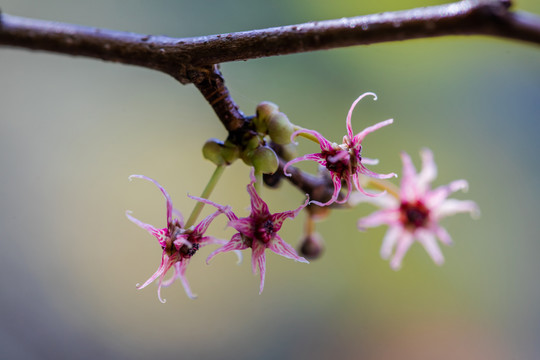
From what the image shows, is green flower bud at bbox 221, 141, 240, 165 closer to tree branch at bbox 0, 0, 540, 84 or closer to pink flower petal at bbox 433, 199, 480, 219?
tree branch at bbox 0, 0, 540, 84

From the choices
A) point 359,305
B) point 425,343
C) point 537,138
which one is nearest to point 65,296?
point 359,305

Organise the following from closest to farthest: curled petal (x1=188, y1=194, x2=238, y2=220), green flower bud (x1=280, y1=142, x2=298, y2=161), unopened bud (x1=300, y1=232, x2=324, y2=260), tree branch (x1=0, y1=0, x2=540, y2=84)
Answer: tree branch (x1=0, y1=0, x2=540, y2=84)
curled petal (x1=188, y1=194, x2=238, y2=220)
green flower bud (x1=280, y1=142, x2=298, y2=161)
unopened bud (x1=300, y1=232, x2=324, y2=260)

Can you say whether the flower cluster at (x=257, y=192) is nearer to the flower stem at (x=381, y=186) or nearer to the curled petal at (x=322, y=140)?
the curled petal at (x=322, y=140)

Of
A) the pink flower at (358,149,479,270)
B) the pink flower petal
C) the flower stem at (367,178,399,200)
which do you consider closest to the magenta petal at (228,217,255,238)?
the flower stem at (367,178,399,200)

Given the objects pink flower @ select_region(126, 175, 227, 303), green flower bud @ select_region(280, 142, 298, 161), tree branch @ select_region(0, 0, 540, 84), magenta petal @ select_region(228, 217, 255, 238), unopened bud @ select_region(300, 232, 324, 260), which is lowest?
pink flower @ select_region(126, 175, 227, 303)

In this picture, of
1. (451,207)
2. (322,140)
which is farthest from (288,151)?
(451,207)

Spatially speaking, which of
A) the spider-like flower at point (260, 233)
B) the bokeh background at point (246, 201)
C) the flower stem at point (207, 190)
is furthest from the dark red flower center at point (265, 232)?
the bokeh background at point (246, 201)

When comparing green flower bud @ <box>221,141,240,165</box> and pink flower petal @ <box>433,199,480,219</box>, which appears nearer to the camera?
green flower bud @ <box>221,141,240,165</box>

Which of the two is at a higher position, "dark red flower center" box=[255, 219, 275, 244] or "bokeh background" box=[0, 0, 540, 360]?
"bokeh background" box=[0, 0, 540, 360]
